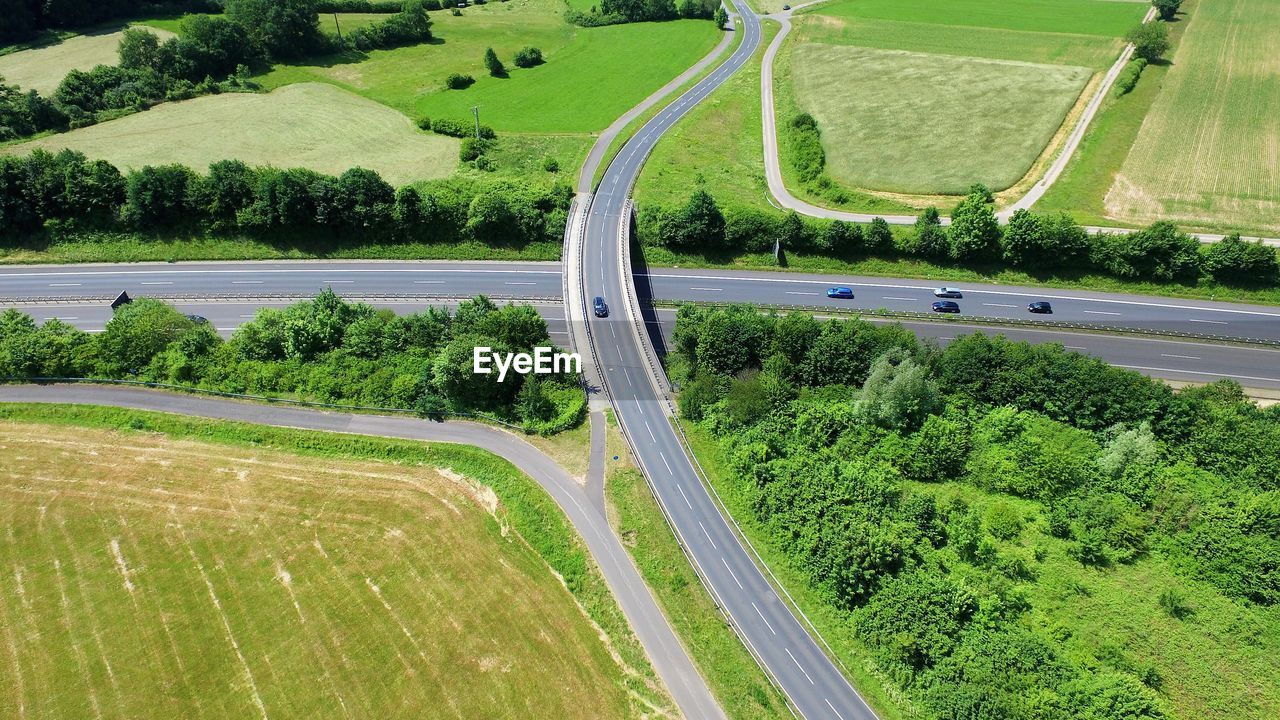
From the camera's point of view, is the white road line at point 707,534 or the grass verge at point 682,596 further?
the white road line at point 707,534

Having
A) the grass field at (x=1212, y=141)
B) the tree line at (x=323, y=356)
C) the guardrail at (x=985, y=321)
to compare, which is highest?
the grass field at (x=1212, y=141)

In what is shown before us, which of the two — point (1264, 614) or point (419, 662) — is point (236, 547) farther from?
point (1264, 614)

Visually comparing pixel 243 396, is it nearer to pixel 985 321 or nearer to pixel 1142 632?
pixel 1142 632

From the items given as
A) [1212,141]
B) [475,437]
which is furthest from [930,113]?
[475,437]

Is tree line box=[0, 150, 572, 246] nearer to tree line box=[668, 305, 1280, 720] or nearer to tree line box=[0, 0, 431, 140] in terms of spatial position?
tree line box=[0, 0, 431, 140]

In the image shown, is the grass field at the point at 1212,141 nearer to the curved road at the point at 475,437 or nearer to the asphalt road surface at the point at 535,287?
the asphalt road surface at the point at 535,287

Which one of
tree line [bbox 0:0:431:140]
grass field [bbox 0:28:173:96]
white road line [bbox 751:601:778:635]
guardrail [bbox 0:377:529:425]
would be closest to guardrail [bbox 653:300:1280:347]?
guardrail [bbox 0:377:529:425]

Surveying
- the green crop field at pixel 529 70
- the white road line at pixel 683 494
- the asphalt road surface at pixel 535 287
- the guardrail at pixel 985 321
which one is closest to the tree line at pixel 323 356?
the asphalt road surface at pixel 535 287
